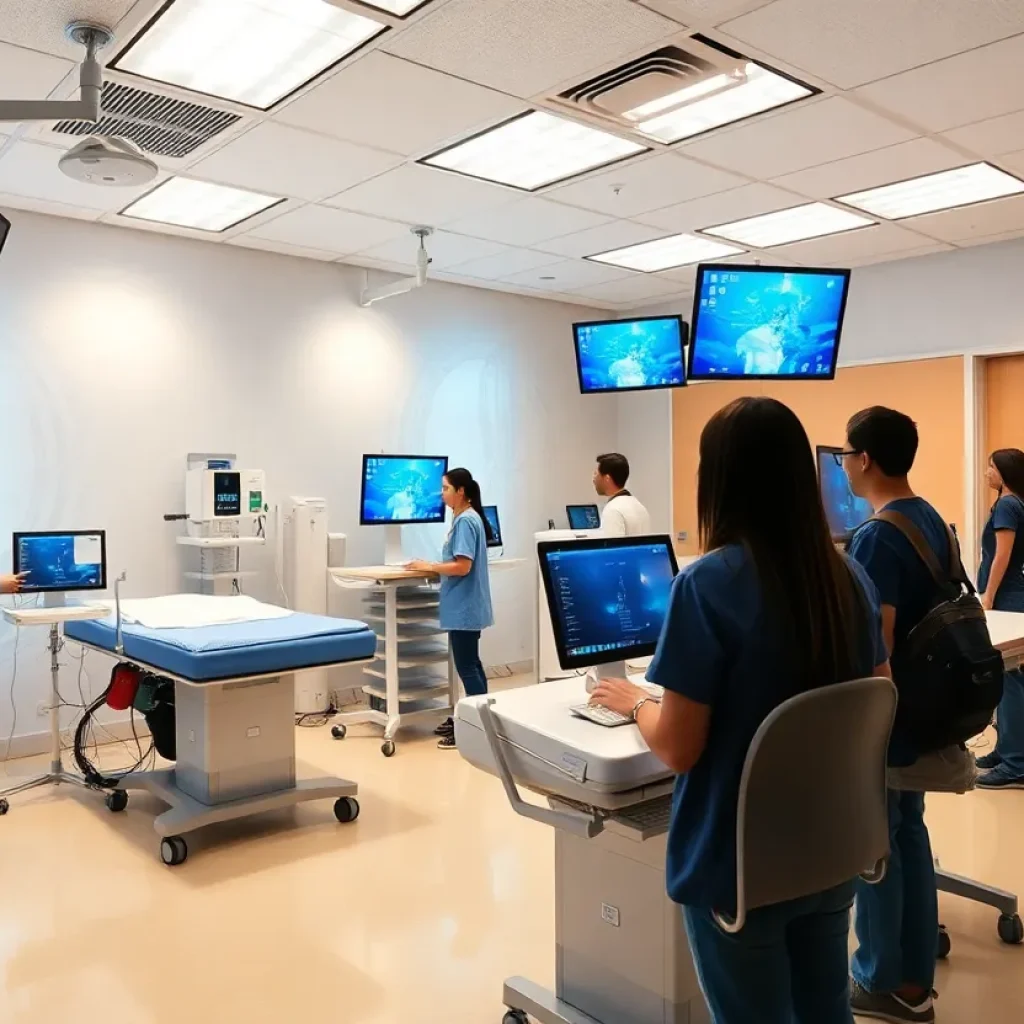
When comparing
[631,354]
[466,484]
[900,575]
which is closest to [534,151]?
[631,354]

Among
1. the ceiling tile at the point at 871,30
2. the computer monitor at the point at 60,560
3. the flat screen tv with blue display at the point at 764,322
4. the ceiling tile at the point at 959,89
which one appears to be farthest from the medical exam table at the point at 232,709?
the ceiling tile at the point at 959,89

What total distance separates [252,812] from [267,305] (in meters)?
3.15

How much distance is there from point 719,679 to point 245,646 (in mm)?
2441

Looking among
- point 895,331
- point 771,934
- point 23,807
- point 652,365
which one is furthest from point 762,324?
point 23,807

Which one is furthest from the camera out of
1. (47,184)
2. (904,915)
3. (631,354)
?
(47,184)

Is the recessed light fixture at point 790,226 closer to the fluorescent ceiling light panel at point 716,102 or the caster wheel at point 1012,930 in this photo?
the fluorescent ceiling light panel at point 716,102

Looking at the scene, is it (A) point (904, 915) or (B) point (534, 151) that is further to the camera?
(B) point (534, 151)

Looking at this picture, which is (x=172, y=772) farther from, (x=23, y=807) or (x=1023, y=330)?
(x=1023, y=330)

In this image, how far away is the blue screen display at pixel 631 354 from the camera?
400cm

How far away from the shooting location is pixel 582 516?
23.3 feet

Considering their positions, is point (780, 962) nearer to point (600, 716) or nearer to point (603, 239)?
point (600, 716)

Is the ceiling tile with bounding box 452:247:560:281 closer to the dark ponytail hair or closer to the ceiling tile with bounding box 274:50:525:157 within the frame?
the dark ponytail hair

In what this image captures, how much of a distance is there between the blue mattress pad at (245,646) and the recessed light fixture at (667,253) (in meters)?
3.03

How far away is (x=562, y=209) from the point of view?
484 cm
